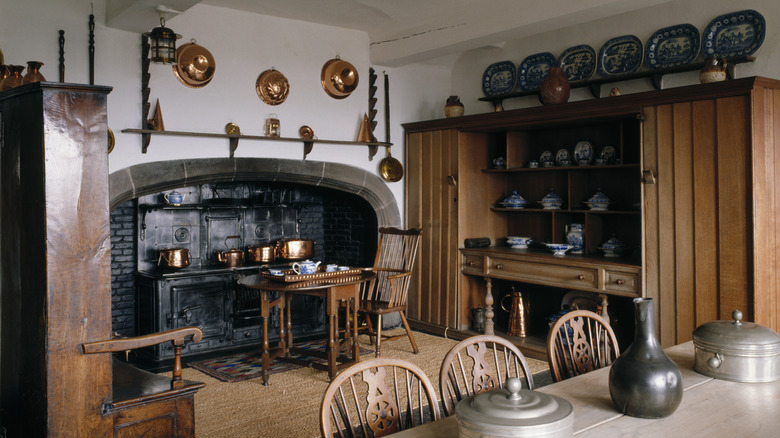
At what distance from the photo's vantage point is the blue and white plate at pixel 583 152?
17.1 ft

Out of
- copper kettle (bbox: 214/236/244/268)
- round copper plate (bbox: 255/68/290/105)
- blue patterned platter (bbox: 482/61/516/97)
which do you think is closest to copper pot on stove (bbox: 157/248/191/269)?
copper kettle (bbox: 214/236/244/268)

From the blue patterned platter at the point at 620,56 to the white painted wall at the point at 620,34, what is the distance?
61mm

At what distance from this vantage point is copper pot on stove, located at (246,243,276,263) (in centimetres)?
564

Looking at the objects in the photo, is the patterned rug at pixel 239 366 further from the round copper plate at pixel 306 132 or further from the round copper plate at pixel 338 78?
the round copper plate at pixel 338 78

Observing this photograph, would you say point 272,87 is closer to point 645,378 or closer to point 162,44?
point 162,44

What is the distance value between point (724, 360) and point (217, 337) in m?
4.16

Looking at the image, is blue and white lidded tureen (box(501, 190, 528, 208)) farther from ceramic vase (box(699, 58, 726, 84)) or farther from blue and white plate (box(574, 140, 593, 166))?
ceramic vase (box(699, 58, 726, 84))

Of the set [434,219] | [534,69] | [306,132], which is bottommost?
[434,219]

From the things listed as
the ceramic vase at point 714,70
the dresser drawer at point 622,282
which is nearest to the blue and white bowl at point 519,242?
the dresser drawer at point 622,282

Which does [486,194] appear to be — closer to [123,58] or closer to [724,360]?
[123,58]

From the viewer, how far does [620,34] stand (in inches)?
195

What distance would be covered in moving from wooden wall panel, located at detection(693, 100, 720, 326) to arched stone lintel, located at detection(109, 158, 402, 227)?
2940mm

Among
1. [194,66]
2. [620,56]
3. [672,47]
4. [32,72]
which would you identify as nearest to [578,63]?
[620,56]

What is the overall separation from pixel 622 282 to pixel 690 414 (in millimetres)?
2868
